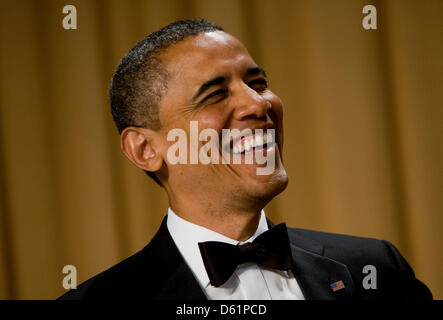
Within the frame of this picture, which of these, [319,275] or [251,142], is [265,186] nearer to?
[251,142]

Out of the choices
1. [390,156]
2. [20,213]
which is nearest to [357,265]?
[390,156]

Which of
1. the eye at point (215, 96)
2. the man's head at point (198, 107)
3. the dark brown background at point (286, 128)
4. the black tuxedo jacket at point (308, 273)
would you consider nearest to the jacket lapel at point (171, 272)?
the black tuxedo jacket at point (308, 273)

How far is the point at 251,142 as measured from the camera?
1224 mm

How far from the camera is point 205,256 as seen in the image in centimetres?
120

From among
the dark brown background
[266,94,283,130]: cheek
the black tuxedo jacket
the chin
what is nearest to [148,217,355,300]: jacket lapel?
the black tuxedo jacket

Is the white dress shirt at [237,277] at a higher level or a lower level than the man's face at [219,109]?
lower

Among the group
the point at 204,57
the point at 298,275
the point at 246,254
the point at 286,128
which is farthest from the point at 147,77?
the point at 286,128

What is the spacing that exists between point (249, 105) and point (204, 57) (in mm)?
182

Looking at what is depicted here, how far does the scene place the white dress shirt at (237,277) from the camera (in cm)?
123

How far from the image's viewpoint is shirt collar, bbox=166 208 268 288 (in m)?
1.27

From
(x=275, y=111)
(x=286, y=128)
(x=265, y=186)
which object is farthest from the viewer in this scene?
(x=286, y=128)

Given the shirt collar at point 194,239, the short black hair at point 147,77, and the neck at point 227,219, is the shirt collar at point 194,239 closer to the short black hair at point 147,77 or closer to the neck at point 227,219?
the neck at point 227,219
